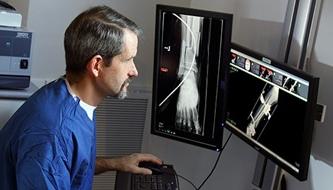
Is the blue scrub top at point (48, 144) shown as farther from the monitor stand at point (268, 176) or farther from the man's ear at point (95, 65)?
the monitor stand at point (268, 176)

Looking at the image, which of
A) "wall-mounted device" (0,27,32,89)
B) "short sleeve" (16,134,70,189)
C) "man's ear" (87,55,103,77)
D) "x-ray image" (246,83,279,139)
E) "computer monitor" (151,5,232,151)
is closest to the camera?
"short sleeve" (16,134,70,189)

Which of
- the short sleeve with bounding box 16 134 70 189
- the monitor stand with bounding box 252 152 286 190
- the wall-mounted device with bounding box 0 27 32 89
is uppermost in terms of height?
the wall-mounted device with bounding box 0 27 32 89

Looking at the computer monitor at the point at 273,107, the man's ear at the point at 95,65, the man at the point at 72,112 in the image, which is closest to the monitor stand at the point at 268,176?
the computer monitor at the point at 273,107

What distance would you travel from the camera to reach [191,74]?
213 cm

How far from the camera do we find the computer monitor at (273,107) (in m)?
1.67

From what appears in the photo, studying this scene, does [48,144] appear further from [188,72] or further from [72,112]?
[188,72]

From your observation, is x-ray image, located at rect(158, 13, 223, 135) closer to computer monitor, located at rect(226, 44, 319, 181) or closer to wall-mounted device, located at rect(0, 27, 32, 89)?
computer monitor, located at rect(226, 44, 319, 181)

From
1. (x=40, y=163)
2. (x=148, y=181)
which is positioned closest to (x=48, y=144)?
(x=40, y=163)

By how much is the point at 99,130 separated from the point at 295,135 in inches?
53.7

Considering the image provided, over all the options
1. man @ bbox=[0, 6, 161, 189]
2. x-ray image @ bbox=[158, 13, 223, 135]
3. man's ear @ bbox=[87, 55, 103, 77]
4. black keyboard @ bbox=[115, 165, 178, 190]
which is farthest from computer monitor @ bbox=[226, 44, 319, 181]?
man's ear @ bbox=[87, 55, 103, 77]

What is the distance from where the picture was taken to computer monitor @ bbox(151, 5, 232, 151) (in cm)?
201

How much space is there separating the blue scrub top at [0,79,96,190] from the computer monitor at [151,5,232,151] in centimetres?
54

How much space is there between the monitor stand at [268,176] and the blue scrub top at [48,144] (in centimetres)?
74

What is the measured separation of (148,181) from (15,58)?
0.75 meters
